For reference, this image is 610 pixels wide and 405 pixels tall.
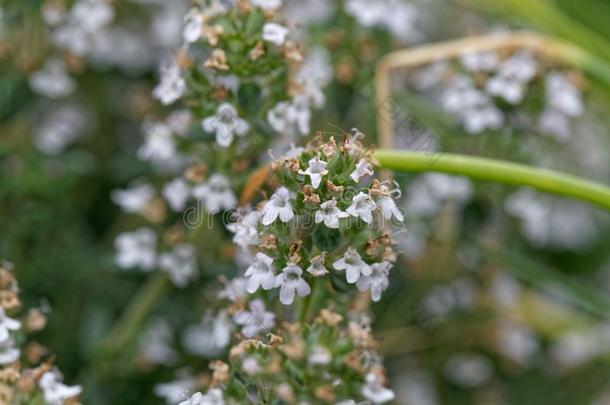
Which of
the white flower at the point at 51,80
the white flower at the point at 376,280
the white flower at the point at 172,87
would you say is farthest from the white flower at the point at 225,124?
the white flower at the point at 51,80

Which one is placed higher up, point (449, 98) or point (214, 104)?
point (449, 98)

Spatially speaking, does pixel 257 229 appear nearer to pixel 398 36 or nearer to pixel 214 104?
pixel 214 104

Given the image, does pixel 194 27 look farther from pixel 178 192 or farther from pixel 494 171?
pixel 494 171

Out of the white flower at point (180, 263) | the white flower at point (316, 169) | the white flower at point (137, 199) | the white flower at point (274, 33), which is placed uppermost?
the white flower at point (274, 33)

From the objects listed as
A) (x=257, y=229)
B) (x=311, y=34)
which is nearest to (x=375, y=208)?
(x=257, y=229)

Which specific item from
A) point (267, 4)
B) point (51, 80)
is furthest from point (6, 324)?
point (51, 80)

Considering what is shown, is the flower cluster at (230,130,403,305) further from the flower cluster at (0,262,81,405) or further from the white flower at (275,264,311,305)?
the flower cluster at (0,262,81,405)

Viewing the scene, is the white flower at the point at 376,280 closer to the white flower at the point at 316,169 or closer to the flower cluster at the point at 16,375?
the white flower at the point at 316,169
